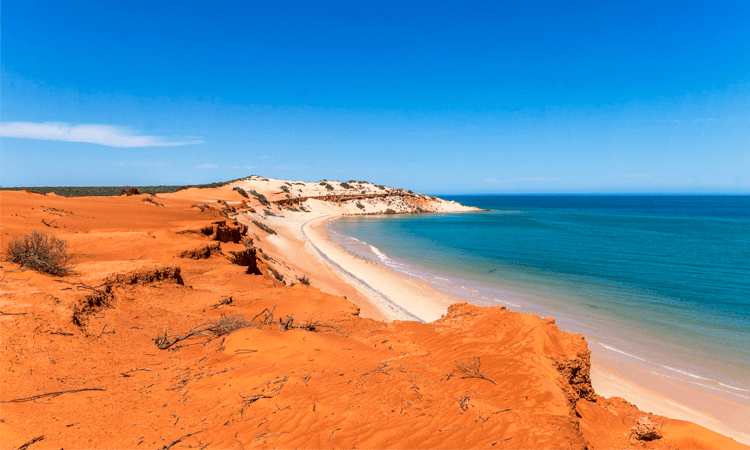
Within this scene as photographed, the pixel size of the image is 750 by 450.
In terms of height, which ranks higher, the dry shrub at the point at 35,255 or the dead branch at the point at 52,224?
the dead branch at the point at 52,224

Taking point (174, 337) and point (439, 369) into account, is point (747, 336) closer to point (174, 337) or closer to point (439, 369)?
point (439, 369)

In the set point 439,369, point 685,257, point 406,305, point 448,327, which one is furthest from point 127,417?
point 685,257

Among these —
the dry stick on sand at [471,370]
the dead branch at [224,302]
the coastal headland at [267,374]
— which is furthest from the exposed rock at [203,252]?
the dry stick on sand at [471,370]

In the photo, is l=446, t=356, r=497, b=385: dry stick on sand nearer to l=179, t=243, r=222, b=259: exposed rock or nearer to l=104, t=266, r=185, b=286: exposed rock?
l=104, t=266, r=185, b=286: exposed rock

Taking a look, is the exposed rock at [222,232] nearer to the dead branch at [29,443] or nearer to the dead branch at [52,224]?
the dead branch at [52,224]

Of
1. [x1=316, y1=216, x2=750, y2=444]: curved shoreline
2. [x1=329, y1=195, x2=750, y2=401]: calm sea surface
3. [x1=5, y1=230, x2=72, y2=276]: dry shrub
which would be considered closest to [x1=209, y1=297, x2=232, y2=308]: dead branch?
[x1=5, y1=230, x2=72, y2=276]: dry shrub

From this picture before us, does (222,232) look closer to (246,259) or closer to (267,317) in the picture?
(246,259)

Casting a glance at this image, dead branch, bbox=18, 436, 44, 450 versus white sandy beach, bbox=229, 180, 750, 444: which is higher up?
dead branch, bbox=18, 436, 44, 450

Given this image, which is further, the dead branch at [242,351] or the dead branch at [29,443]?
the dead branch at [242,351]
